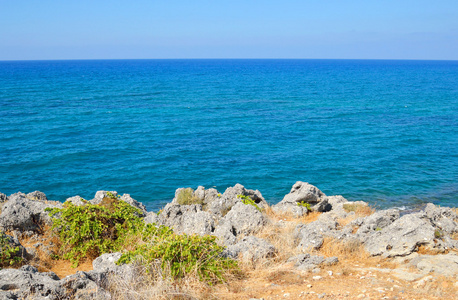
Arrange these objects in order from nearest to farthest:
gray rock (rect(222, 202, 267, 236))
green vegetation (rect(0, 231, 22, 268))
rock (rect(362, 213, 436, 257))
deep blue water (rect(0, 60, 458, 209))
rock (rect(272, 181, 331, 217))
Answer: green vegetation (rect(0, 231, 22, 268)) < rock (rect(362, 213, 436, 257)) < gray rock (rect(222, 202, 267, 236)) < rock (rect(272, 181, 331, 217)) < deep blue water (rect(0, 60, 458, 209))

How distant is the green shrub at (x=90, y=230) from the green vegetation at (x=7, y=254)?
1205mm

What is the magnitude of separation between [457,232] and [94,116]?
43.8 m

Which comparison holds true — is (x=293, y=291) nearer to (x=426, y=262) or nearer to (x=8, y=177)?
(x=426, y=262)

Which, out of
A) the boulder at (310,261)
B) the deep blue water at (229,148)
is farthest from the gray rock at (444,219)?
the deep blue water at (229,148)

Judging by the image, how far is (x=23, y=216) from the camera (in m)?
10.7

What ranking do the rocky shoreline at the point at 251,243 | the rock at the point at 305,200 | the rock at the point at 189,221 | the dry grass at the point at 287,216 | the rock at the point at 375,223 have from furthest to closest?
the rock at the point at 305,200 < the dry grass at the point at 287,216 < the rock at the point at 375,223 < the rock at the point at 189,221 < the rocky shoreline at the point at 251,243

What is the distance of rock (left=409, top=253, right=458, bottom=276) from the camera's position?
26.2 ft

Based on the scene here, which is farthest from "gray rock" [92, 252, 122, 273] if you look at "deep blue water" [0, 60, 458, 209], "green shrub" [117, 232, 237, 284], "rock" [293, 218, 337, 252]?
"deep blue water" [0, 60, 458, 209]

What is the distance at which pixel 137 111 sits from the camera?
52.2 meters

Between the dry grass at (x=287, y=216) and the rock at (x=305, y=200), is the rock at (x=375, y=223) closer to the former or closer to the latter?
the dry grass at (x=287, y=216)

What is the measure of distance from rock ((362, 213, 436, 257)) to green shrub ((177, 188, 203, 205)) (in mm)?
7915

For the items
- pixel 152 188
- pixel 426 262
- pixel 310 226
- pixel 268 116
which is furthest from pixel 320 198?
pixel 268 116

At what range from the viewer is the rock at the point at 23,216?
34.6ft

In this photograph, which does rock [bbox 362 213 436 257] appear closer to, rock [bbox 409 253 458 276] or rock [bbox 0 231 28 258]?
rock [bbox 409 253 458 276]
